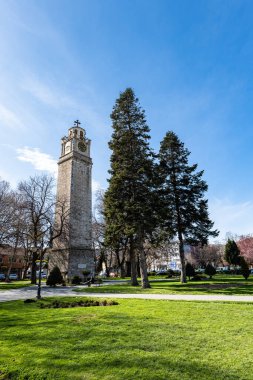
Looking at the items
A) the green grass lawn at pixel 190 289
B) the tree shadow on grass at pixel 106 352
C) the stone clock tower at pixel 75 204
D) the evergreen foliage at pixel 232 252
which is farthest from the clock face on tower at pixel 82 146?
the tree shadow on grass at pixel 106 352

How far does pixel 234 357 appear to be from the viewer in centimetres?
498

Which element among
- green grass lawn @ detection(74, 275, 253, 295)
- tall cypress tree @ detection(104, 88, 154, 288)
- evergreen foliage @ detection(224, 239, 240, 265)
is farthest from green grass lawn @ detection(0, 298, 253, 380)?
evergreen foliage @ detection(224, 239, 240, 265)

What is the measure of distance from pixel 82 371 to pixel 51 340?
2002mm

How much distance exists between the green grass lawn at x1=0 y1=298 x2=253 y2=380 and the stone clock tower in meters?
25.3

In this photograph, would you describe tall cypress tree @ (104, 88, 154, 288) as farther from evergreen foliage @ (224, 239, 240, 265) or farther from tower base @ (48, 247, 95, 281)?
evergreen foliage @ (224, 239, 240, 265)

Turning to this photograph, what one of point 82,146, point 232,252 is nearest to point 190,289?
point 82,146

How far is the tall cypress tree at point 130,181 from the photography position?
2178 cm

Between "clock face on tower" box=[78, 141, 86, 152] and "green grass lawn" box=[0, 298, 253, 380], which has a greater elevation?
"clock face on tower" box=[78, 141, 86, 152]

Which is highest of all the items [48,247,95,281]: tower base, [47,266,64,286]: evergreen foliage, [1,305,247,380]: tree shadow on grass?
[48,247,95,281]: tower base

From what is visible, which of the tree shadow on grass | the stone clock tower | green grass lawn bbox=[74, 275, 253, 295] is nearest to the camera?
the tree shadow on grass

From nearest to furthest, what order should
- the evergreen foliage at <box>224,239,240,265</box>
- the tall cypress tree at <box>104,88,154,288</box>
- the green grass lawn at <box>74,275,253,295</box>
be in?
1. the green grass lawn at <box>74,275,253,295</box>
2. the tall cypress tree at <box>104,88,154,288</box>
3. the evergreen foliage at <box>224,239,240,265</box>

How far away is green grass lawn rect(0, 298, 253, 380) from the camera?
14.5ft

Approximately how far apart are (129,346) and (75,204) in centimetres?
3125

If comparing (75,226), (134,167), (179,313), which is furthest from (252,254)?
(179,313)
